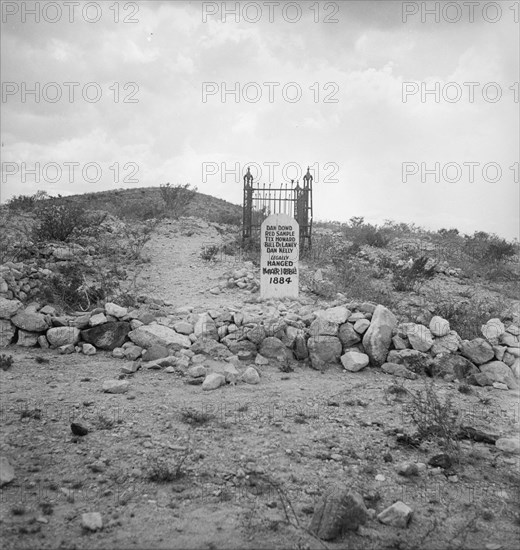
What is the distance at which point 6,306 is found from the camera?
7.00 metres

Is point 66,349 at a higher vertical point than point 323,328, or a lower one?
lower

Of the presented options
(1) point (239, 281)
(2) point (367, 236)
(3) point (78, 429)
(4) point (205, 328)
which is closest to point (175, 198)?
(2) point (367, 236)

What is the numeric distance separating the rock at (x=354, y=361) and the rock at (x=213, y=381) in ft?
6.07

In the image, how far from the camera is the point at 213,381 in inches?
226

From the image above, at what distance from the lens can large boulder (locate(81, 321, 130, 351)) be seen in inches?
274

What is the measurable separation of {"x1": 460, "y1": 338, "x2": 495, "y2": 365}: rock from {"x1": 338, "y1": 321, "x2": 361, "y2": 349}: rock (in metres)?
1.52

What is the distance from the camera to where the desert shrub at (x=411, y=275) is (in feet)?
34.2

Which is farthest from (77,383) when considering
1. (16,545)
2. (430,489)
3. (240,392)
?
(430,489)

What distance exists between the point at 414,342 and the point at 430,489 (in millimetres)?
3539

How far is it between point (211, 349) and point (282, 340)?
3.48 ft

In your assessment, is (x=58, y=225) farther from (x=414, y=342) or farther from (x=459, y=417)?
(x=459, y=417)

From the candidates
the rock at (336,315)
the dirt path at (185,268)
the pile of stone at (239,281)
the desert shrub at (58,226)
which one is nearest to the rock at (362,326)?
the rock at (336,315)

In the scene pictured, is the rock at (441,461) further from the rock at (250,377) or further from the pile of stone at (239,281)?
the pile of stone at (239,281)

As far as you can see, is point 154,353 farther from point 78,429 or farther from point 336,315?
point 336,315
